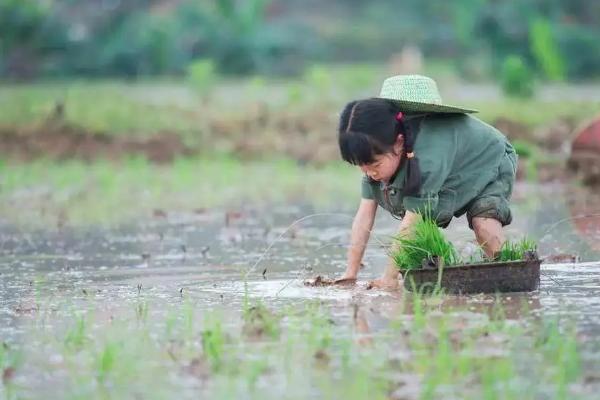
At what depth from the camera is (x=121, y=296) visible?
6109 millimetres

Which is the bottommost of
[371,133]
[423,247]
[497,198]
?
[423,247]

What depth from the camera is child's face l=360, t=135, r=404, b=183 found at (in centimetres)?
579

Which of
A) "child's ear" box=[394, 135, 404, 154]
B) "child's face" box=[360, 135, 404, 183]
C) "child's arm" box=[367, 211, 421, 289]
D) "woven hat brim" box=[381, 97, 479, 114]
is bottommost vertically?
"child's arm" box=[367, 211, 421, 289]

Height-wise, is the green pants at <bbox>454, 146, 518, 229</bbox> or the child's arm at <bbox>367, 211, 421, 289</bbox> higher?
the green pants at <bbox>454, 146, 518, 229</bbox>

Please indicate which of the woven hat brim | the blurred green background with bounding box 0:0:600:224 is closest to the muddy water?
the woven hat brim

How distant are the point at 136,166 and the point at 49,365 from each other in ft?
32.8

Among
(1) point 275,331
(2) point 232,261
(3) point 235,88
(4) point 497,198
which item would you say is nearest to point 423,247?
(4) point 497,198

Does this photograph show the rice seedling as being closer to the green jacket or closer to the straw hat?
the green jacket

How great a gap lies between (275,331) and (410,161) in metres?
1.29

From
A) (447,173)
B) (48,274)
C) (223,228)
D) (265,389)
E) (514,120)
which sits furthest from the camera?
(514,120)

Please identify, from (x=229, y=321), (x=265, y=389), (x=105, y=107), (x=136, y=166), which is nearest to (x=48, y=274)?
(x=229, y=321)

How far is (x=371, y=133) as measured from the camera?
568cm

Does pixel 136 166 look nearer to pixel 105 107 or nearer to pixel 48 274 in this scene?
pixel 105 107

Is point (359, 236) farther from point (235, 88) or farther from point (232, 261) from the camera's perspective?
point (235, 88)
